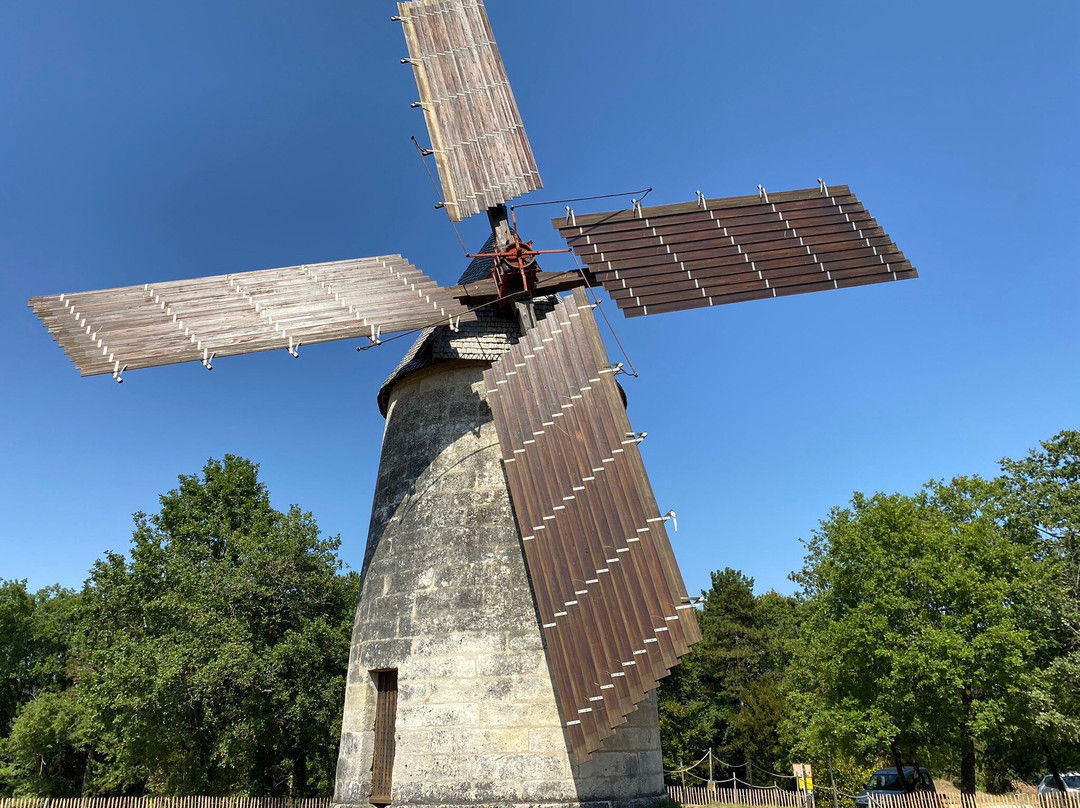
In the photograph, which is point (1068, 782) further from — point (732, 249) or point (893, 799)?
point (732, 249)

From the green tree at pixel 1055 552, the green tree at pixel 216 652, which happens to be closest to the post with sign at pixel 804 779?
the green tree at pixel 1055 552

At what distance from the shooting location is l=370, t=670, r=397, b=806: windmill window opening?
862cm

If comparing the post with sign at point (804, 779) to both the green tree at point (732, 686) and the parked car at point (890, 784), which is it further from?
the green tree at point (732, 686)

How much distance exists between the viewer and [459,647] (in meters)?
8.58

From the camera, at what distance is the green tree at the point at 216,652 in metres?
19.8

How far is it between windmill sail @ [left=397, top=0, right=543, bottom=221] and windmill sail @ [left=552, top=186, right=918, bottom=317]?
170 cm

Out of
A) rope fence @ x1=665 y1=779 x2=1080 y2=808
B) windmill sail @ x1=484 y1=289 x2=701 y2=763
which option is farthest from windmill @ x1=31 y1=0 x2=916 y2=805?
rope fence @ x1=665 y1=779 x2=1080 y2=808

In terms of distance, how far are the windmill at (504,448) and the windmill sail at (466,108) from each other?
0.05m

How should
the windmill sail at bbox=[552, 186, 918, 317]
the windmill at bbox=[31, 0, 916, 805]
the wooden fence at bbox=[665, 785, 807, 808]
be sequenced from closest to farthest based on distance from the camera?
the windmill at bbox=[31, 0, 916, 805]
the windmill sail at bbox=[552, 186, 918, 317]
the wooden fence at bbox=[665, 785, 807, 808]

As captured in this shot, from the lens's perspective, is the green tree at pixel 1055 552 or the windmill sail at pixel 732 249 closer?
the windmill sail at pixel 732 249

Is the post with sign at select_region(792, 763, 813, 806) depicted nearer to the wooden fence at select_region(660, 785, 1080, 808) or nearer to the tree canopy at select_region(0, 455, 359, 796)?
the wooden fence at select_region(660, 785, 1080, 808)

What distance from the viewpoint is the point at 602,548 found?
738 cm

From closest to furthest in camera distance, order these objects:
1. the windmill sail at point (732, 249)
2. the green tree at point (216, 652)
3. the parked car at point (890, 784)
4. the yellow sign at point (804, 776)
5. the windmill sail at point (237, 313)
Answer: the windmill sail at point (237, 313) < the windmill sail at point (732, 249) < the green tree at point (216, 652) < the yellow sign at point (804, 776) < the parked car at point (890, 784)

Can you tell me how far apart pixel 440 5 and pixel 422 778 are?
38.1 ft
